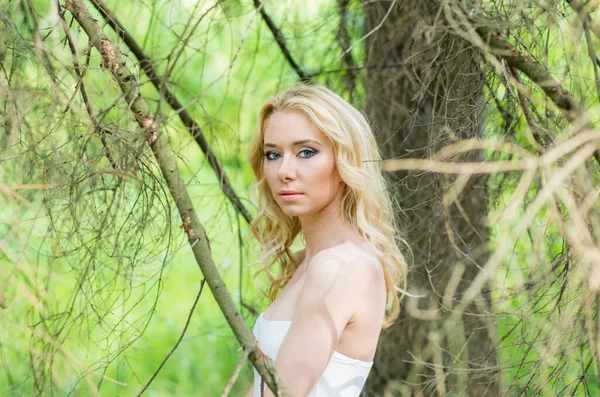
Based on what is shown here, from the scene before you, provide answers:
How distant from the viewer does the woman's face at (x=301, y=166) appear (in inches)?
73.2

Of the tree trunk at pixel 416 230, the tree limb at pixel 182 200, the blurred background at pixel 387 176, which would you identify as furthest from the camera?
the tree trunk at pixel 416 230

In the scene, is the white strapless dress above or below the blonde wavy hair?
below

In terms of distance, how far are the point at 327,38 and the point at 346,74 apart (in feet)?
0.49

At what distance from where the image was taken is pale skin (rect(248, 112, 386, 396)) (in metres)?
1.67

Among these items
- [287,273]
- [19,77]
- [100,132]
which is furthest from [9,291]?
[100,132]

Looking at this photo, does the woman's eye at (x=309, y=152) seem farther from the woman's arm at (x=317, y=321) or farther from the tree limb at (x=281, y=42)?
the tree limb at (x=281, y=42)

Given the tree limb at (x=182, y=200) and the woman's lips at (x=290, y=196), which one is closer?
the tree limb at (x=182, y=200)

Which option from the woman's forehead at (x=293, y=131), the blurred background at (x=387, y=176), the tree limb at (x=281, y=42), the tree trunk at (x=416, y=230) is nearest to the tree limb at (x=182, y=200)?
the blurred background at (x=387, y=176)

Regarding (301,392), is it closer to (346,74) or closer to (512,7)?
(512,7)

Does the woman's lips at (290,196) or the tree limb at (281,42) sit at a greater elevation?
the tree limb at (281,42)

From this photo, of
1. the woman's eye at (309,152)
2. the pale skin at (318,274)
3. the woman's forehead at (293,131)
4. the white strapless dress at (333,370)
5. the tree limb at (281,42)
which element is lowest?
the white strapless dress at (333,370)

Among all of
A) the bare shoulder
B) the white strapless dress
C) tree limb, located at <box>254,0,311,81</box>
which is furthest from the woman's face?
tree limb, located at <box>254,0,311,81</box>

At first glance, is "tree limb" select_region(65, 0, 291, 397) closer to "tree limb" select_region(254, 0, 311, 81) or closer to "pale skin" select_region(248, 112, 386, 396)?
"pale skin" select_region(248, 112, 386, 396)

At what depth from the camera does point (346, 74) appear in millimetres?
3025
